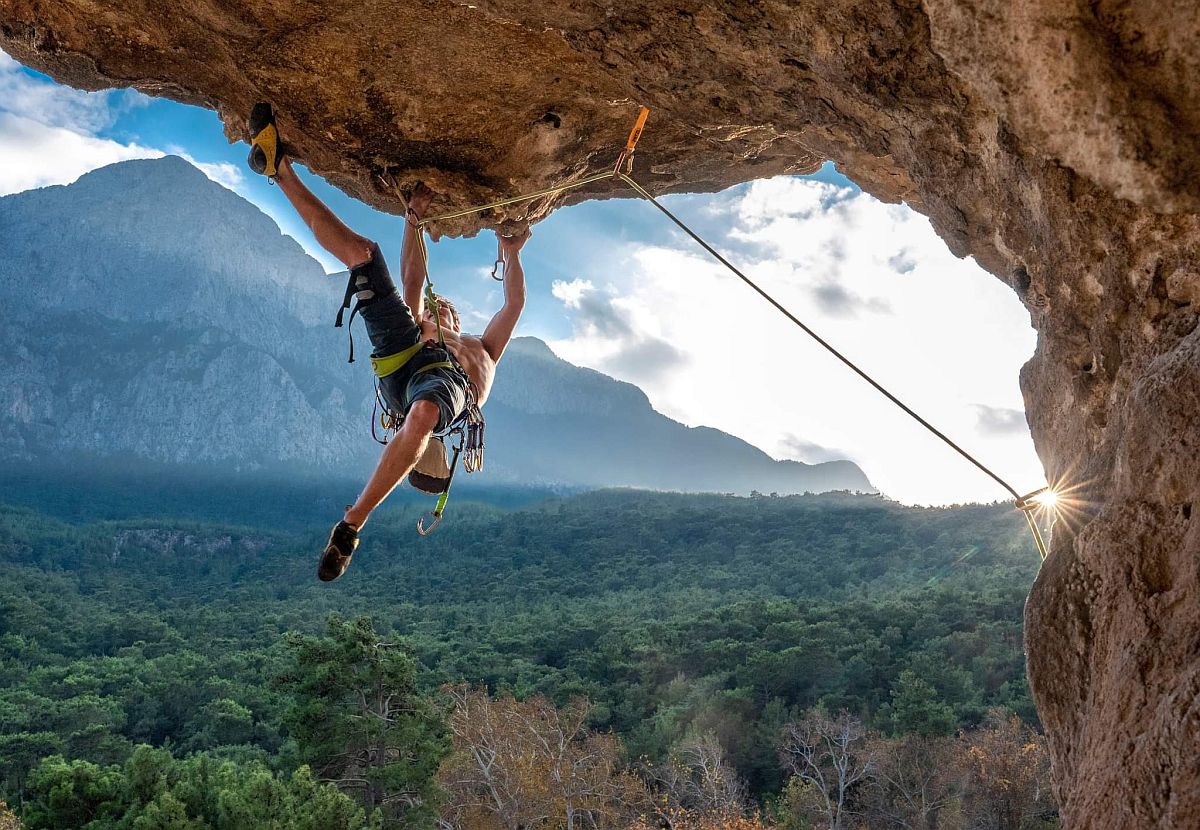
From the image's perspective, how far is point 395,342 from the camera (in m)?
4.20

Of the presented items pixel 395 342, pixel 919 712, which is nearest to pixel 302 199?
pixel 395 342

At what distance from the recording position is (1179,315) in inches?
80.3

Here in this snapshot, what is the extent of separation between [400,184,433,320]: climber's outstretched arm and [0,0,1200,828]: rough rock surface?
0.12 metres

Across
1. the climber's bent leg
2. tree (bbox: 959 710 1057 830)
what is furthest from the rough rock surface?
tree (bbox: 959 710 1057 830)

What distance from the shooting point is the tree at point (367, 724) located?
599 inches

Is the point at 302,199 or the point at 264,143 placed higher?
the point at 264,143

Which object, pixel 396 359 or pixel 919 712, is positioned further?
pixel 919 712

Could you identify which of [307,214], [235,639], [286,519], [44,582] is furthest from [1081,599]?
[286,519]

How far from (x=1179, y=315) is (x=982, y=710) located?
24277 millimetres

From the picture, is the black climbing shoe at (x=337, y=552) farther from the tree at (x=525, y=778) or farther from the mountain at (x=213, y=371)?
the mountain at (x=213, y=371)

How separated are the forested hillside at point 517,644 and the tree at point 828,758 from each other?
0.59m

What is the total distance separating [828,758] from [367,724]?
42.5 feet

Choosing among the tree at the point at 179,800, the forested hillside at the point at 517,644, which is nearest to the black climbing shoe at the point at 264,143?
the tree at the point at 179,800

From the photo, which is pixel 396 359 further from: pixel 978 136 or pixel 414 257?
pixel 978 136
